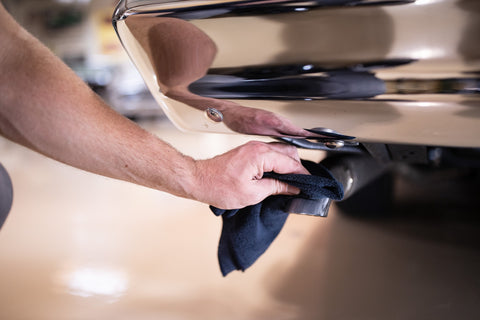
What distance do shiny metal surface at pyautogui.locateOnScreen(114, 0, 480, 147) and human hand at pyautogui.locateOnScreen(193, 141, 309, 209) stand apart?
4 centimetres

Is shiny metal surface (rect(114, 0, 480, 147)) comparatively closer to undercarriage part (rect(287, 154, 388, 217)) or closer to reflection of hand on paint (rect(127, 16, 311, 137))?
reflection of hand on paint (rect(127, 16, 311, 137))

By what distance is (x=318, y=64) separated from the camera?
0.49 meters

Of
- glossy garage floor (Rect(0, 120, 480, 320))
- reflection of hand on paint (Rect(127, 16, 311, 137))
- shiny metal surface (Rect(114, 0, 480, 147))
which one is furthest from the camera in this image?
glossy garage floor (Rect(0, 120, 480, 320))

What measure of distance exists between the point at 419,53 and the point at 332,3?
0.10m

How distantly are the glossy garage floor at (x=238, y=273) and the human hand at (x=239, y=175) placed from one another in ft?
0.99

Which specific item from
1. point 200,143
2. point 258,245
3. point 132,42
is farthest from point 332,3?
point 200,143

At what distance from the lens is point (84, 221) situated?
1.37 meters

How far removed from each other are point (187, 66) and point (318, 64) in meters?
0.17

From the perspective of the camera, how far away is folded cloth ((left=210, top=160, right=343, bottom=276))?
1.92 feet

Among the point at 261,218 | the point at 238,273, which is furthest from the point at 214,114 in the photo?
the point at 238,273

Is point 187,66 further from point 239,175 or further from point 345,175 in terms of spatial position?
point 345,175

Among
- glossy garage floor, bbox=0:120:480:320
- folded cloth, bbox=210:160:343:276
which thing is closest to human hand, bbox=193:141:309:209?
Answer: folded cloth, bbox=210:160:343:276

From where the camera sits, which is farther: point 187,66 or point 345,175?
point 345,175

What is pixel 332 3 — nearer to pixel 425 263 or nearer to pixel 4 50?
pixel 4 50
